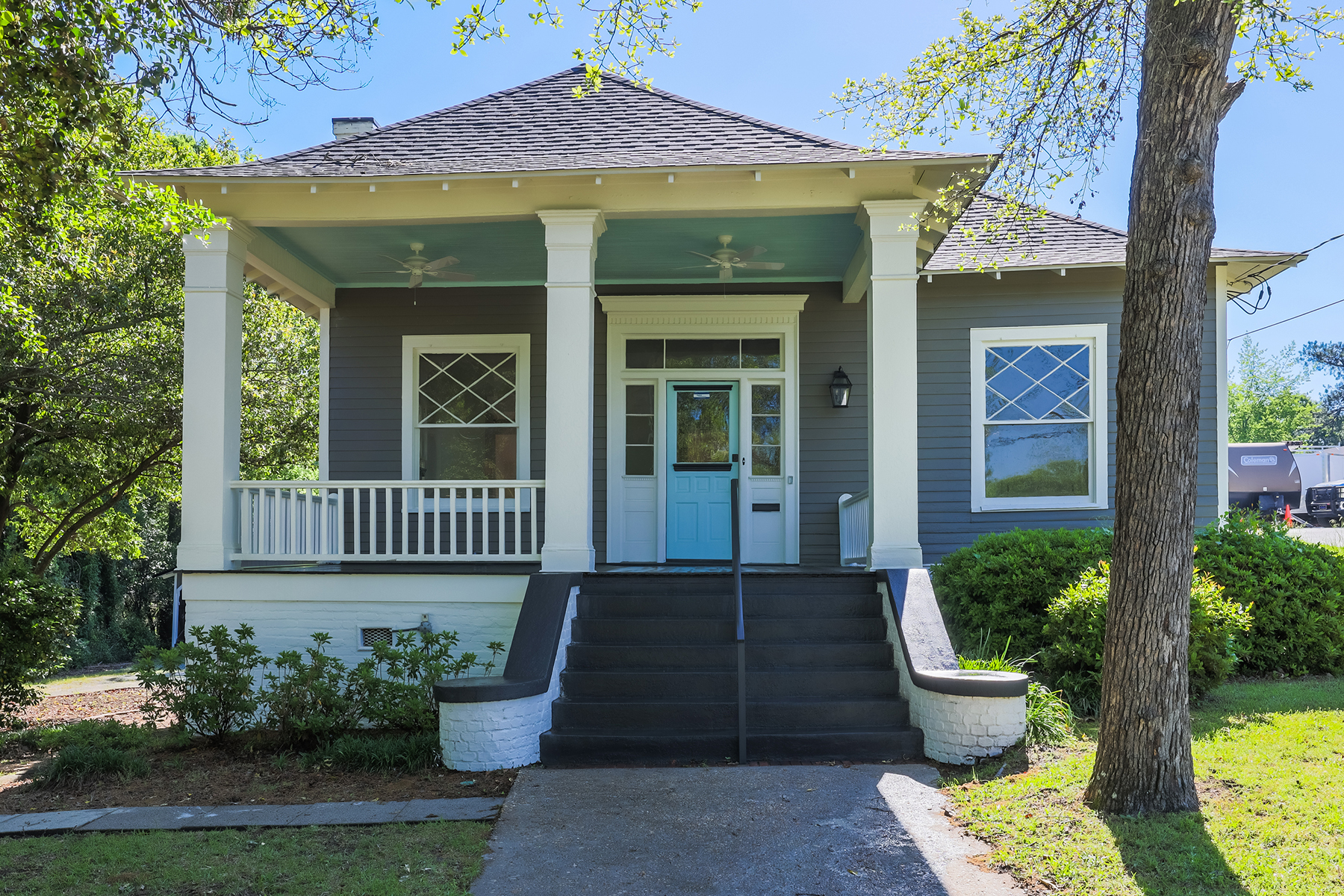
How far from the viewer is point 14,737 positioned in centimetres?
695

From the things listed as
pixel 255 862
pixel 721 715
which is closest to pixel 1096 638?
pixel 721 715

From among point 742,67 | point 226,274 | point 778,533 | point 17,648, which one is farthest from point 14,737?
point 742,67

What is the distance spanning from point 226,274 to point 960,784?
19.0 ft

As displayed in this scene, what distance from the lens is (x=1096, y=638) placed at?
6.05 metres

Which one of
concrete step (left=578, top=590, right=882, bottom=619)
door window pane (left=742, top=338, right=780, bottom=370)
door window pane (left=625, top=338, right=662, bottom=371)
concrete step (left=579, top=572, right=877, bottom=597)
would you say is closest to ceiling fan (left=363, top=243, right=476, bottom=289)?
door window pane (left=625, top=338, right=662, bottom=371)

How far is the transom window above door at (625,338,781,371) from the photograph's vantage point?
29.1 feet

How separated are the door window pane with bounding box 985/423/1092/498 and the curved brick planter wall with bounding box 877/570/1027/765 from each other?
3.60m

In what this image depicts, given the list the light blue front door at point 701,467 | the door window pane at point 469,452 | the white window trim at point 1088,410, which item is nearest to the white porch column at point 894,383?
the light blue front door at point 701,467

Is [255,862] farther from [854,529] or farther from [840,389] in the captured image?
[840,389]

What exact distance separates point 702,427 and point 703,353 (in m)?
0.70

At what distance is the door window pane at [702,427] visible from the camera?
8789mm

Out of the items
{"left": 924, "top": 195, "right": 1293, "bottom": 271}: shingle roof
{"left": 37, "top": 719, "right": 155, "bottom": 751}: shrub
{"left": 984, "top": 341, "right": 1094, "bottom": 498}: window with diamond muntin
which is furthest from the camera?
{"left": 984, "top": 341, "right": 1094, "bottom": 498}: window with diamond muntin

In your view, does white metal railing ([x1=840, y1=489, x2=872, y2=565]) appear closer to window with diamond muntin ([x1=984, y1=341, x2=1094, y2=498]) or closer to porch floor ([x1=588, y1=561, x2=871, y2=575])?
porch floor ([x1=588, y1=561, x2=871, y2=575])

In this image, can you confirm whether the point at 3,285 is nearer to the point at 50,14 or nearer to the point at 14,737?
the point at 50,14
